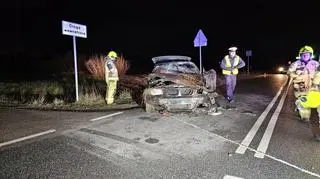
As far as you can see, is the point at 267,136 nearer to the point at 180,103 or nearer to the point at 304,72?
the point at 304,72

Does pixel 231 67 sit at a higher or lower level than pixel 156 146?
higher

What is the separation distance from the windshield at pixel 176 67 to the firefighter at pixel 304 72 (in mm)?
2798

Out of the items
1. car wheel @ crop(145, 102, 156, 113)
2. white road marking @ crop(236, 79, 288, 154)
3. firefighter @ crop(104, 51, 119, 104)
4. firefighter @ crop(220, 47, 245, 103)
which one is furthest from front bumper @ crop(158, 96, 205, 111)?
firefighter @ crop(220, 47, 245, 103)

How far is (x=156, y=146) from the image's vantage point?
522cm

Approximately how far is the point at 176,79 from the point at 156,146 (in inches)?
118

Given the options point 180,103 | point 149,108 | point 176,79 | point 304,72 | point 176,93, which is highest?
point 304,72

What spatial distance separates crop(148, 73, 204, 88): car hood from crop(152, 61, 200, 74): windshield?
0.42m

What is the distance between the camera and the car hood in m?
7.80

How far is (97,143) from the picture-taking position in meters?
5.36

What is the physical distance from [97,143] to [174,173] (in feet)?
6.19

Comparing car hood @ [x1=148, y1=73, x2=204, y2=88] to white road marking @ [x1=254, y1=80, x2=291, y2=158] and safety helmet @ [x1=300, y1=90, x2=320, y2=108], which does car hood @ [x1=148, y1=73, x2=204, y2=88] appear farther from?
safety helmet @ [x1=300, y1=90, x2=320, y2=108]

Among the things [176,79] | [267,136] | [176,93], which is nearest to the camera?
[267,136]

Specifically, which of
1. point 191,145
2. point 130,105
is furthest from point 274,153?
point 130,105

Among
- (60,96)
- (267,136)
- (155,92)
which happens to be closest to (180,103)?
(155,92)
